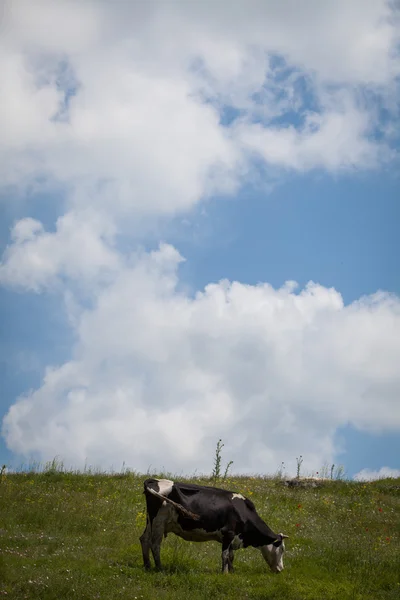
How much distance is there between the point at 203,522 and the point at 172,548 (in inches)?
98.4

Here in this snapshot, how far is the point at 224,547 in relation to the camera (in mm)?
16859

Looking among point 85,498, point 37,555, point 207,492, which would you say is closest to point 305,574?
point 207,492

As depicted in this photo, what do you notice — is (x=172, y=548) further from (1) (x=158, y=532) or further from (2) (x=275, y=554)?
(2) (x=275, y=554)

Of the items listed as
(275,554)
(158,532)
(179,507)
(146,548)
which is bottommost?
(146,548)

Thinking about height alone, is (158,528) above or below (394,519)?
below

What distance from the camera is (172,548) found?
1848 centimetres

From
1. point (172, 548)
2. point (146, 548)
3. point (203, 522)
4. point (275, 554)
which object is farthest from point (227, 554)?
point (172, 548)

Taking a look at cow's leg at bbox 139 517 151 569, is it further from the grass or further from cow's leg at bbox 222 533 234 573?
cow's leg at bbox 222 533 234 573

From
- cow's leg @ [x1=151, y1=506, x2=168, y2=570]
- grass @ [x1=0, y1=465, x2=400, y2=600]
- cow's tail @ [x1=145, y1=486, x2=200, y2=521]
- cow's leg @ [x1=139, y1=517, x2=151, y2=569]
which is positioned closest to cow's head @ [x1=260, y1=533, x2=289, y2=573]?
grass @ [x1=0, y1=465, x2=400, y2=600]

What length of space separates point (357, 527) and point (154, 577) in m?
11.6

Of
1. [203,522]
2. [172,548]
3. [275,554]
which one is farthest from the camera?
[172,548]

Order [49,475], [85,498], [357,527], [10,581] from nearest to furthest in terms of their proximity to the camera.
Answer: [10,581]
[357,527]
[85,498]
[49,475]

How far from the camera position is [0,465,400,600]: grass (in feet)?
48.7

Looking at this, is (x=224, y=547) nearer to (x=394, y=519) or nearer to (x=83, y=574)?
(x=83, y=574)
